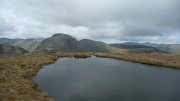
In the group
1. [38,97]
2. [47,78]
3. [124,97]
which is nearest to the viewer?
[38,97]

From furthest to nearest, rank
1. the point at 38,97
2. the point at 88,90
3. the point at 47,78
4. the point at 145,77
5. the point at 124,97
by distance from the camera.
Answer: the point at 145,77
the point at 47,78
the point at 88,90
the point at 124,97
the point at 38,97

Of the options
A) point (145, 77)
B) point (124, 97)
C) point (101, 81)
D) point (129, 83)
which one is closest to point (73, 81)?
point (101, 81)

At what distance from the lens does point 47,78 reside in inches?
2623

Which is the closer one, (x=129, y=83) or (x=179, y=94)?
(x=179, y=94)

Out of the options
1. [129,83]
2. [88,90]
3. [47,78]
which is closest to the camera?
[88,90]

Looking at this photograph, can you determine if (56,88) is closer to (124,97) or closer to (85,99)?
(85,99)

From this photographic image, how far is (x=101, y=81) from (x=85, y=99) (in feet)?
59.7

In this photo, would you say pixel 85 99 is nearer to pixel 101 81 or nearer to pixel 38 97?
pixel 38 97

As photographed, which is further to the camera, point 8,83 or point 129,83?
point 129,83

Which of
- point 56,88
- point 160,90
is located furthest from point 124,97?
point 56,88

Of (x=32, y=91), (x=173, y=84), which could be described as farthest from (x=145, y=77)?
(x=32, y=91)

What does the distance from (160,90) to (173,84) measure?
9667 millimetres

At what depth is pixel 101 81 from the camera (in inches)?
2485

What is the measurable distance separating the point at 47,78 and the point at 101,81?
1539cm
